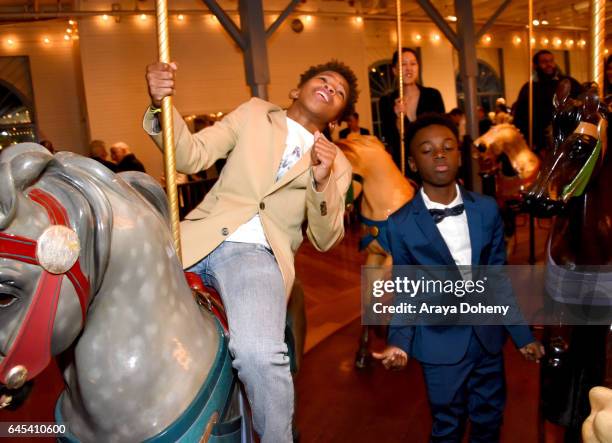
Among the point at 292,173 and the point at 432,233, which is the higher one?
the point at 292,173

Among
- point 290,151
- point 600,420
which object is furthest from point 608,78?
point 600,420

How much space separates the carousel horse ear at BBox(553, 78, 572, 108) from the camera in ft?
5.22

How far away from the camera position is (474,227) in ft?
5.75

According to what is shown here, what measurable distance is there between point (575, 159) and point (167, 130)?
107 centimetres

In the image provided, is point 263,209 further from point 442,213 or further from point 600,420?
point 600,420

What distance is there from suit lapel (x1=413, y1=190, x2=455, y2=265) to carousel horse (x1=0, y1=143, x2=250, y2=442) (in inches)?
30.8

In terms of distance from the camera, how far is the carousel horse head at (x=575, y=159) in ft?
4.87

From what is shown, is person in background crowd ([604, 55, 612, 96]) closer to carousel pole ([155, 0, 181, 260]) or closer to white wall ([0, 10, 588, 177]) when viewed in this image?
carousel pole ([155, 0, 181, 260])

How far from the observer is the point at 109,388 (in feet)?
3.35

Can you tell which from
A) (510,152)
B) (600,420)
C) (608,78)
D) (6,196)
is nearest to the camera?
(600,420)

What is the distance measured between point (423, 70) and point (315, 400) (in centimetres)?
1149

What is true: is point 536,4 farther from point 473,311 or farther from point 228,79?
point 473,311

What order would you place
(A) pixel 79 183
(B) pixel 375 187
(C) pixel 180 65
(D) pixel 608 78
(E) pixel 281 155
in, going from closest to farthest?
(A) pixel 79 183 < (E) pixel 281 155 < (D) pixel 608 78 < (B) pixel 375 187 < (C) pixel 180 65

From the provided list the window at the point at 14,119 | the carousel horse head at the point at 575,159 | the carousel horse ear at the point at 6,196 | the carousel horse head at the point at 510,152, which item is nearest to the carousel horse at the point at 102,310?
the carousel horse ear at the point at 6,196
